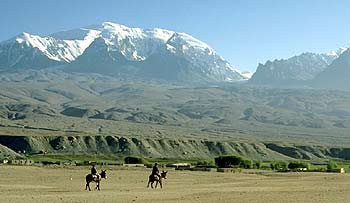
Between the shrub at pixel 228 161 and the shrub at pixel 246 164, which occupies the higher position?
the shrub at pixel 228 161

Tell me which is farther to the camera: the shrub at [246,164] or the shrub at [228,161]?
the shrub at [228,161]

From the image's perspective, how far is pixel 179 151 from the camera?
555 ft

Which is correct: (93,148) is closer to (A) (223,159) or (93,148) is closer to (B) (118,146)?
(B) (118,146)

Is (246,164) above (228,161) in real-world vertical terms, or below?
below

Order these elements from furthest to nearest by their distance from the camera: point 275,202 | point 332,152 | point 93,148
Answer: point 332,152, point 93,148, point 275,202

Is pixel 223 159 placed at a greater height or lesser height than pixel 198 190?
greater

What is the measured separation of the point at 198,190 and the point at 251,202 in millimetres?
12263

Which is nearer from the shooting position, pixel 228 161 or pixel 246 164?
pixel 246 164

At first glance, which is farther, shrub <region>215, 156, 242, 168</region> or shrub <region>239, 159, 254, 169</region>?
shrub <region>215, 156, 242, 168</region>

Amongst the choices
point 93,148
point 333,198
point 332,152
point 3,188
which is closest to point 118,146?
point 93,148

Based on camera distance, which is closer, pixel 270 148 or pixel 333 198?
pixel 333 198

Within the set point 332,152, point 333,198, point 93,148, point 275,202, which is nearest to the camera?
point 275,202

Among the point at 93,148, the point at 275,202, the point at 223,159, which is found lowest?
the point at 275,202

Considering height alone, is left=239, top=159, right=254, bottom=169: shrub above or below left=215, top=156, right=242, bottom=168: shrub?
below
